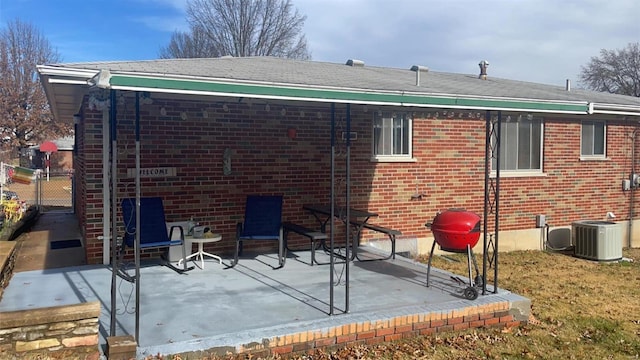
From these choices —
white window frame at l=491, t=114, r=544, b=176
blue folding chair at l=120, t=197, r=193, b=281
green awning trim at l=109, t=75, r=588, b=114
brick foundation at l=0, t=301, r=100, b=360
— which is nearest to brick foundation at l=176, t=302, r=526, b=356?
brick foundation at l=0, t=301, r=100, b=360

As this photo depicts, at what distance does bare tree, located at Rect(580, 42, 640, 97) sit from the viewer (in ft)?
130

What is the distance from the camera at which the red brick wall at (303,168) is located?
7.12m

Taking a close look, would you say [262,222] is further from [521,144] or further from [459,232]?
[521,144]

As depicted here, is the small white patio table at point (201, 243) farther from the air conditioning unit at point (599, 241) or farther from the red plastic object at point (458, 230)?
the air conditioning unit at point (599, 241)

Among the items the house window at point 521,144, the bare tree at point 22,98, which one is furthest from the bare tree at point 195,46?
the house window at point 521,144

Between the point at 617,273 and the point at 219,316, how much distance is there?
7.16 m

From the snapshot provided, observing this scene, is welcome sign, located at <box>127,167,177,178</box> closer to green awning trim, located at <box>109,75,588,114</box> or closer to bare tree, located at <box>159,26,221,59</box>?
green awning trim, located at <box>109,75,588,114</box>

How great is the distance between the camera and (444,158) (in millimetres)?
9578

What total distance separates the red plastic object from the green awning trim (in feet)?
4.08

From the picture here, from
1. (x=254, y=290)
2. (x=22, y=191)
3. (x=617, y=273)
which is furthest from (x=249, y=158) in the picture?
(x=22, y=191)

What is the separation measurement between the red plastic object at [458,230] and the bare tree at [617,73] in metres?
40.1

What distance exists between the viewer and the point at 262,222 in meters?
7.12

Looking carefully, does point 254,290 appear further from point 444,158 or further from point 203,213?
point 444,158

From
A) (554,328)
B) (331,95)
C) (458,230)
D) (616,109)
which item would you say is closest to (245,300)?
(331,95)
